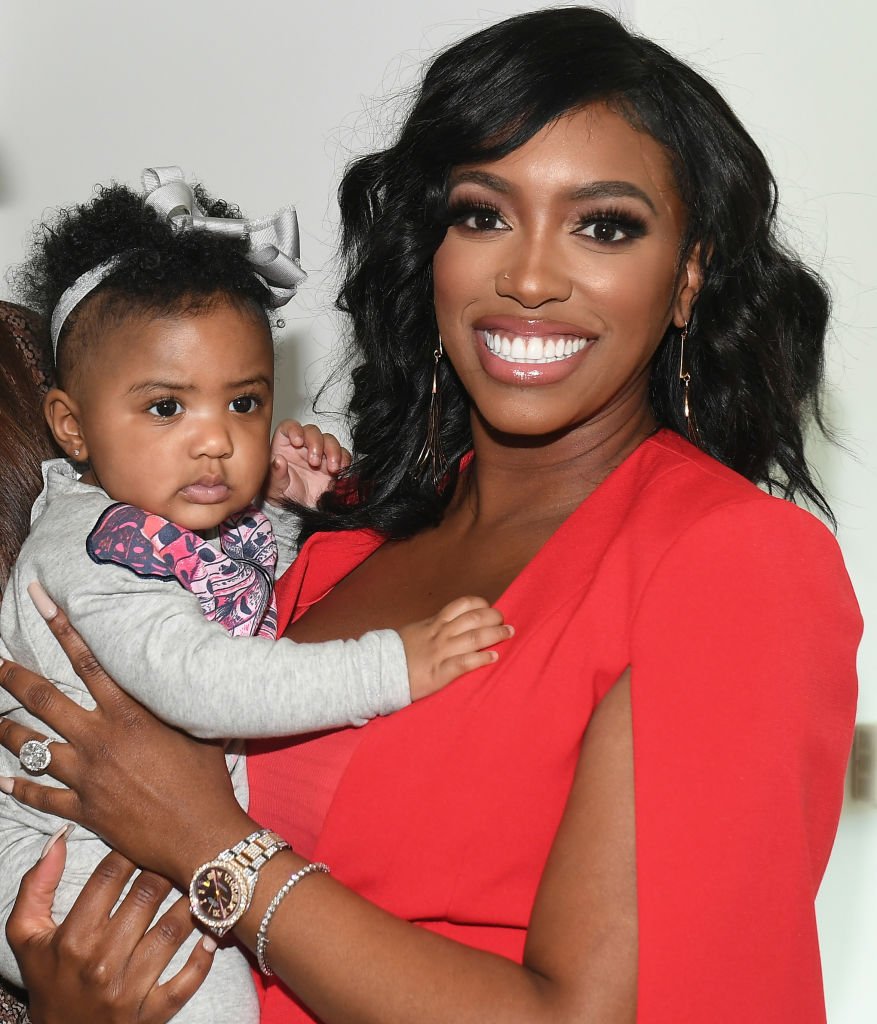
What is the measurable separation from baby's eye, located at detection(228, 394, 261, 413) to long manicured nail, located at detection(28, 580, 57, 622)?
0.32 metres

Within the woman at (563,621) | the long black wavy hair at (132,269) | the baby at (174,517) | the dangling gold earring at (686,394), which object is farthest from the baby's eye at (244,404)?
the dangling gold earring at (686,394)

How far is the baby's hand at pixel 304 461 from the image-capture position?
2.12 metres

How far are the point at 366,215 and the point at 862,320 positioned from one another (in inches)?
37.5

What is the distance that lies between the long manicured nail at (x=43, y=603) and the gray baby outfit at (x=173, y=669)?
0.5 inches

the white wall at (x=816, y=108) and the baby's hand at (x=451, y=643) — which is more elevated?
the white wall at (x=816, y=108)

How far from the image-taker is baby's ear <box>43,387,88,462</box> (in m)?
1.63

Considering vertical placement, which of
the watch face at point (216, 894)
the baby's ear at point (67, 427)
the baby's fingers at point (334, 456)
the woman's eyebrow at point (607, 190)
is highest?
the woman's eyebrow at point (607, 190)

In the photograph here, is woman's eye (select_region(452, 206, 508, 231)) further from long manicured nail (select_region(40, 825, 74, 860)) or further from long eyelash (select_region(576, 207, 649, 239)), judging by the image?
long manicured nail (select_region(40, 825, 74, 860))

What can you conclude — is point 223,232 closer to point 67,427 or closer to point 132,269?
point 132,269

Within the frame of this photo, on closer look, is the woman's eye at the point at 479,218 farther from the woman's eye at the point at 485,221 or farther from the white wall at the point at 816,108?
the white wall at the point at 816,108

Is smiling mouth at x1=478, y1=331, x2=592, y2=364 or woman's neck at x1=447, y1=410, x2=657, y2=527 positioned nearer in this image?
smiling mouth at x1=478, y1=331, x2=592, y2=364

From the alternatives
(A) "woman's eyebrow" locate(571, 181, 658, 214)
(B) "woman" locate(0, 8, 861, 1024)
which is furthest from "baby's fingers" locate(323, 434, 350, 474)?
(A) "woman's eyebrow" locate(571, 181, 658, 214)

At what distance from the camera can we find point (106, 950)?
147 cm

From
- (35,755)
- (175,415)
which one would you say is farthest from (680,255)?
(35,755)
